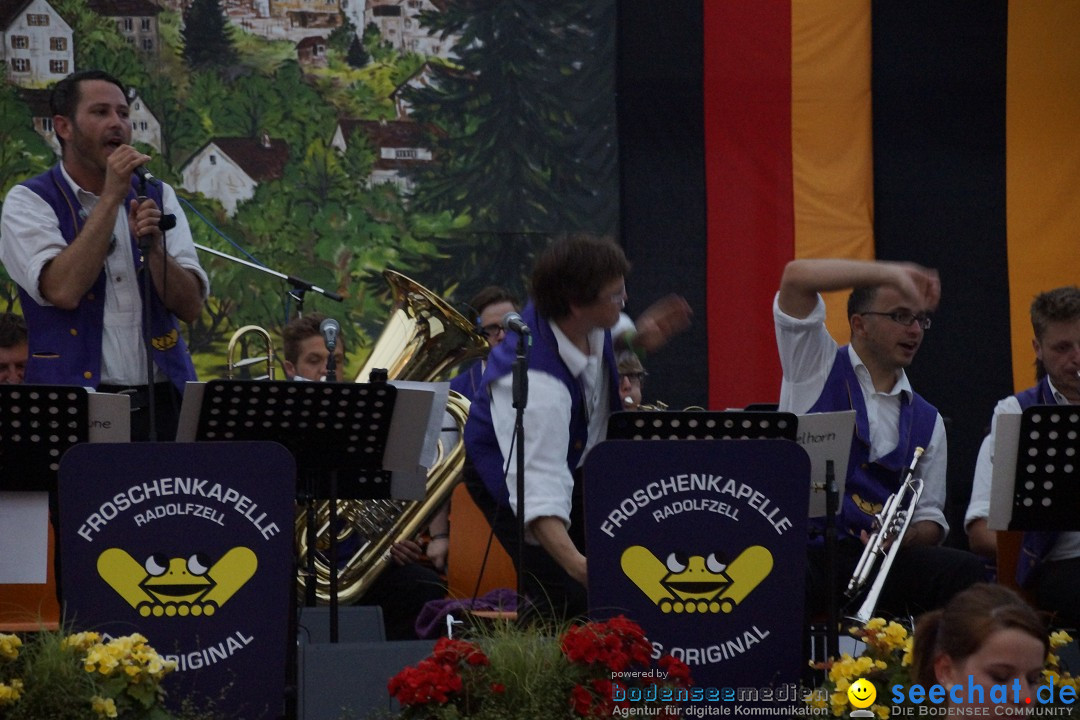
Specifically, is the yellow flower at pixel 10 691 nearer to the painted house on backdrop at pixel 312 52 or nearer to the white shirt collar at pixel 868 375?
the white shirt collar at pixel 868 375

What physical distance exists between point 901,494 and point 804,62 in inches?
150

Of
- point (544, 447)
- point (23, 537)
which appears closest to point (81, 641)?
point (23, 537)

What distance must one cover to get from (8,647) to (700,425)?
1794mm

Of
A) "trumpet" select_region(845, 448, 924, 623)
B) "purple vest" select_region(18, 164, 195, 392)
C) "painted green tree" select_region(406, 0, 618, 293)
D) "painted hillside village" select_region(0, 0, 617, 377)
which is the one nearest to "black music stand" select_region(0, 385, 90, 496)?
"purple vest" select_region(18, 164, 195, 392)

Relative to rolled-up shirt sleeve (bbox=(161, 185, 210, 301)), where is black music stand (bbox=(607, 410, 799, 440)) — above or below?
below

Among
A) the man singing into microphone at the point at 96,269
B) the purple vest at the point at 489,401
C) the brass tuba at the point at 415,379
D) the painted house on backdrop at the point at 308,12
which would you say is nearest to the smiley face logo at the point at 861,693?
the purple vest at the point at 489,401

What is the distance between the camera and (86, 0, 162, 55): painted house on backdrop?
7461 millimetres

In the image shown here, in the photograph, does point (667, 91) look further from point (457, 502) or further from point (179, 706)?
point (179, 706)

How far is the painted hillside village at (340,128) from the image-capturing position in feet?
24.5

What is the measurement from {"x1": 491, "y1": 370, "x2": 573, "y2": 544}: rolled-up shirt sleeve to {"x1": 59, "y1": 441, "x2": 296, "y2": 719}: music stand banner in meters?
0.71

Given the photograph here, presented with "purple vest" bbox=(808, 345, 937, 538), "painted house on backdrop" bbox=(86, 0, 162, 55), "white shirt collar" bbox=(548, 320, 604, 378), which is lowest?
"purple vest" bbox=(808, 345, 937, 538)

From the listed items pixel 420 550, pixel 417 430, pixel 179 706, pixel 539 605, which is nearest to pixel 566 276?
pixel 417 430

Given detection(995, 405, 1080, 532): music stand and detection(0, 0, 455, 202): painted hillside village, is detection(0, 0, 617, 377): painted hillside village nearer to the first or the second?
detection(0, 0, 455, 202): painted hillside village

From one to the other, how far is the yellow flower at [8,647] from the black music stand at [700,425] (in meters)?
1.54
